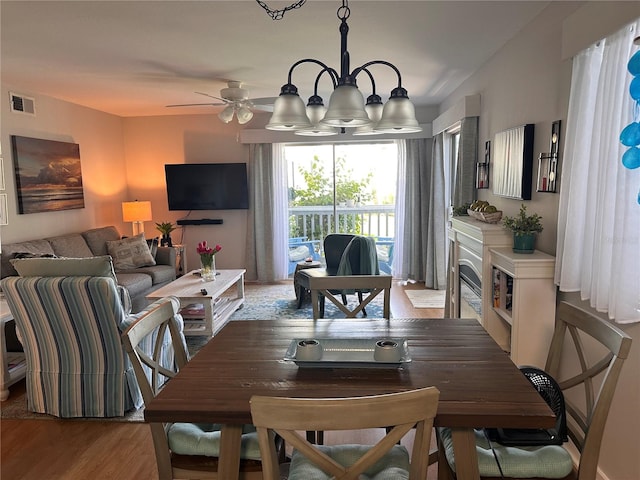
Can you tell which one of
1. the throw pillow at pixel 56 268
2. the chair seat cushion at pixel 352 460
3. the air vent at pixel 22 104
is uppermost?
the air vent at pixel 22 104

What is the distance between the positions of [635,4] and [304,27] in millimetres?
1836

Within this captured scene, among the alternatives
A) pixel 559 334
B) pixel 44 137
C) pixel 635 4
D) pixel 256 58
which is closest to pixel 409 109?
pixel 635 4

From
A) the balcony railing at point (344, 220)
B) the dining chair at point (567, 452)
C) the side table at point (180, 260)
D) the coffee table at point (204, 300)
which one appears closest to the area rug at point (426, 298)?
the balcony railing at point (344, 220)

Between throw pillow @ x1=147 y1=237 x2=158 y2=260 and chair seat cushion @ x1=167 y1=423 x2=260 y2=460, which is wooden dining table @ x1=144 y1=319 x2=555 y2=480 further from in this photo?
throw pillow @ x1=147 y1=237 x2=158 y2=260

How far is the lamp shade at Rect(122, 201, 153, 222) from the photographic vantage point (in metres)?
5.78

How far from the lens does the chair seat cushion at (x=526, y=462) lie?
1392mm

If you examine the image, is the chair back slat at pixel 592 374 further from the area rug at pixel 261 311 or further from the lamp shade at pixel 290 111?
the area rug at pixel 261 311

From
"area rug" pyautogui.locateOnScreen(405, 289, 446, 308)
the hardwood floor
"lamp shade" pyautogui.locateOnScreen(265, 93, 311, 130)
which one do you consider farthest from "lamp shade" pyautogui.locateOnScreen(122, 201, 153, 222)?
"lamp shade" pyautogui.locateOnScreen(265, 93, 311, 130)

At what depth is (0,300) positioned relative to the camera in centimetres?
327

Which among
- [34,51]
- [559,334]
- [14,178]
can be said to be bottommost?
[559,334]

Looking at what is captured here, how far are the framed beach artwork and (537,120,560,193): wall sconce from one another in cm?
463

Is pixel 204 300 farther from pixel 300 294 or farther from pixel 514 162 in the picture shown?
pixel 514 162

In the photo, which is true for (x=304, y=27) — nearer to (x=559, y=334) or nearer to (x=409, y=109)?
(x=409, y=109)

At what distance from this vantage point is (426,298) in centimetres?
523
